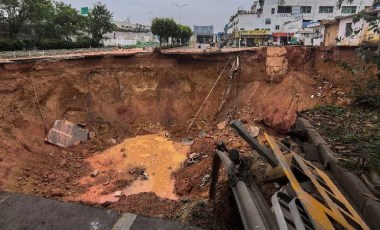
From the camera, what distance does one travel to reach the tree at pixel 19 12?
1129 inches

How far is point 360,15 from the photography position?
10.6ft

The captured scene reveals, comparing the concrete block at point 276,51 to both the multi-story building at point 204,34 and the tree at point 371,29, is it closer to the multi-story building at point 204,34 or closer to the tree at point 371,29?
the tree at point 371,29

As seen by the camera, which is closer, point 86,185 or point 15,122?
point 86,185

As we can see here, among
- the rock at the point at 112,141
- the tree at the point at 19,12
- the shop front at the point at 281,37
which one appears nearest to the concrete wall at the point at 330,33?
the shop front at the point at 281,37

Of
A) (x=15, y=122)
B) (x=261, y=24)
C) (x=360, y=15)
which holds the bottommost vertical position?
(x=15, y=122)

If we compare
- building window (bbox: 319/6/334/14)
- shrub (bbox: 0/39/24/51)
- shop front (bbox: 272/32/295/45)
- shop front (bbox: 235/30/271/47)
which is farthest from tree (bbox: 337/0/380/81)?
building window (bbox: 319/6/334/14)

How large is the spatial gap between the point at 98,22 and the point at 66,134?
26557mm

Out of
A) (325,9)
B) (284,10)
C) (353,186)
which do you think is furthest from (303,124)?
(325,9)

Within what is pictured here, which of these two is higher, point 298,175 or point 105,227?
point 105,227

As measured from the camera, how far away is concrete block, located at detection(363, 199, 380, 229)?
3.71 metres

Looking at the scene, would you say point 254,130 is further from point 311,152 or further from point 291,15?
point 291,15

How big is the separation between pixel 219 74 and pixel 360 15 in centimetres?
1455

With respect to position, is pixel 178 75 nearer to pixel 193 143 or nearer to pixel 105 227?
pixel 193 143

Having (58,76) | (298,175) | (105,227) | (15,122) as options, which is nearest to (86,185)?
(15,122)
